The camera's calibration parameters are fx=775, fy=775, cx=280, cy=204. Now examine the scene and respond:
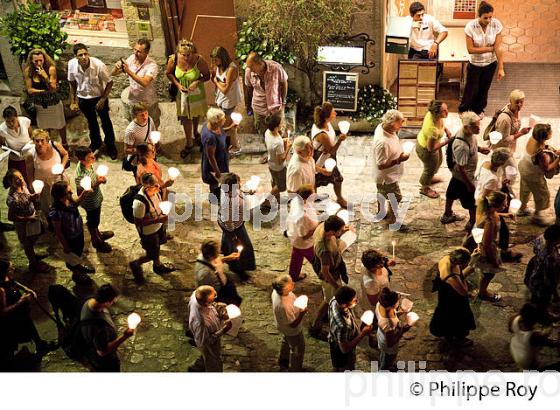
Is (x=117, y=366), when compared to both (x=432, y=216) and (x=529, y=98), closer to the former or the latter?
(x=432, y=216)

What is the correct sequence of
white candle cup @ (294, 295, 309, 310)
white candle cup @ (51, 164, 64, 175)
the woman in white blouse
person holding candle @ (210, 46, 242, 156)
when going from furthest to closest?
the woman in white blouse, person holding candle @ (210, 46, 242, 156), white candle cup @ (51, 164, 64, 175), white candle cup @ (294, 295, 309, 310)

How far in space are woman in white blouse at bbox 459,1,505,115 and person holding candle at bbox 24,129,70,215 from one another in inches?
237

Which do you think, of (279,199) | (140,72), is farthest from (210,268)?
(140,72)

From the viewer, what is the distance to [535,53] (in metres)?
13.5

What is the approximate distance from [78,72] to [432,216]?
5.24 metres

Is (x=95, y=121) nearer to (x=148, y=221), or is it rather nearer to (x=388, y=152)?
(x=148, y=221)

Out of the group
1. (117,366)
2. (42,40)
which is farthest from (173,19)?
(117,366)

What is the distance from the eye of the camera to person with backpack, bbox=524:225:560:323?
7.64 meters

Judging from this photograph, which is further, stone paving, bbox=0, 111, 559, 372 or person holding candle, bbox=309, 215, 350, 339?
stone paving, bbox=0, 111, 559, 372

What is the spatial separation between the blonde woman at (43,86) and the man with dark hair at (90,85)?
246 millimetres

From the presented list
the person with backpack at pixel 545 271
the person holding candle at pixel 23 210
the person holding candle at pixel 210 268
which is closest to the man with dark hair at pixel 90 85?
the person holding candle at pixel 23 210

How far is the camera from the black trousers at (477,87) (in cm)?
1153

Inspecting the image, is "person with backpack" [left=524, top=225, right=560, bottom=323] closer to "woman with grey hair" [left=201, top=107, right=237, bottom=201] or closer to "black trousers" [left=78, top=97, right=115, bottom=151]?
"woman with grey hair" [left=201, top=107, right=237, bottom=201]

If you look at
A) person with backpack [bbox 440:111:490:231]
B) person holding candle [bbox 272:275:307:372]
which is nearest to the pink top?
person with backpack [bbox 440:111:490:231]
